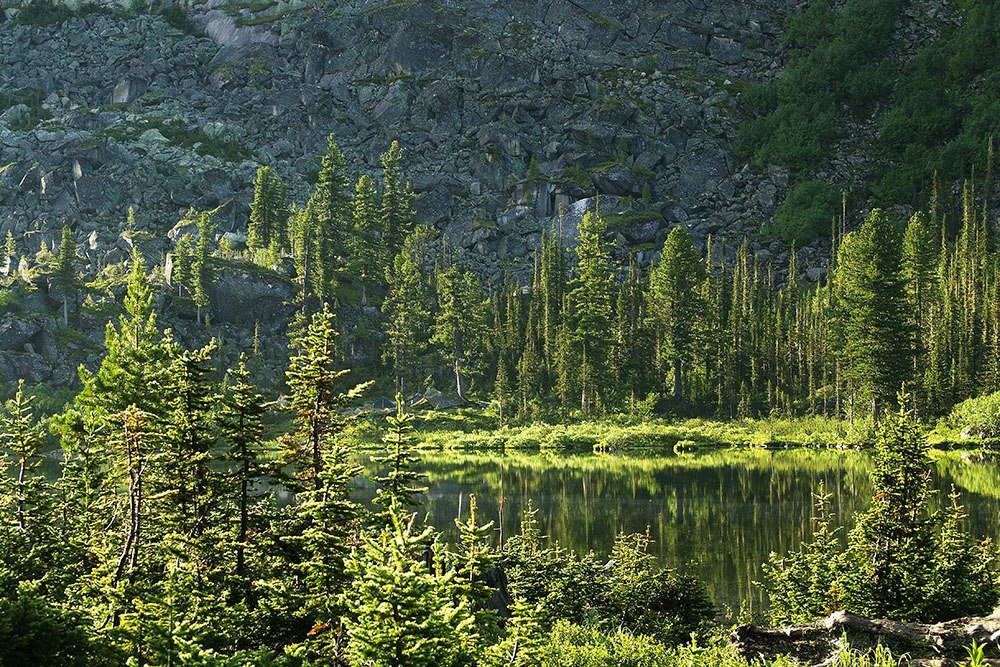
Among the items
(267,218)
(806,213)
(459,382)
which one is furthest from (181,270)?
(806,213)

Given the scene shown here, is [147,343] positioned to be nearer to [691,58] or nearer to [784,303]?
[784,303]

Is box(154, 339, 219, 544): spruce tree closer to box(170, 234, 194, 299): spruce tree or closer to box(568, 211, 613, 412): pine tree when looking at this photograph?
A: box(568, 211, 613, 412): pine tree

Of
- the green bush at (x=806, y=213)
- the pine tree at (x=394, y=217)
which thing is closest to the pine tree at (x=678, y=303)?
the pine tree at (x=394, y=217)

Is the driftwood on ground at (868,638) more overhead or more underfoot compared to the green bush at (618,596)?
more overhead

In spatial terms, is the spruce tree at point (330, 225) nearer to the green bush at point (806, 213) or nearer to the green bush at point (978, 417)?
the green bush at point (978, 417)

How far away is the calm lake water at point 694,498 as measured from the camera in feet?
Answer: 113

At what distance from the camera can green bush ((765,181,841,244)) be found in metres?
124

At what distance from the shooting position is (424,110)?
489 feet

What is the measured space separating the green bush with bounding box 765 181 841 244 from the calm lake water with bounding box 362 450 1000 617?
64.7 meters

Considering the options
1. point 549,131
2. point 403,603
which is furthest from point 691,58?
point 403,603

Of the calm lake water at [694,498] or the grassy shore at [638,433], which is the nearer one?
the calm lake water at [694,498]

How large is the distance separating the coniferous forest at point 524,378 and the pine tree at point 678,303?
360mm

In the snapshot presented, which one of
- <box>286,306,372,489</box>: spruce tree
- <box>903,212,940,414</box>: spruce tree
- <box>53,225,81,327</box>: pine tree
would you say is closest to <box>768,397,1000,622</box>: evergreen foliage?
<box>286,306,372,489</box>: spruce tree

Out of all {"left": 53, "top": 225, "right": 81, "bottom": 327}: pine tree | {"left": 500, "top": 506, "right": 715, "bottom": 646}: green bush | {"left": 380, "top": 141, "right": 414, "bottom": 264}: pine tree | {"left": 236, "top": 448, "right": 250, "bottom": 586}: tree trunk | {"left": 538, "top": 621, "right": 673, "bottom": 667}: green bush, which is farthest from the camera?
{"left": 380, "top": 141, "right": 414, "bottom": 264}: pine tree
